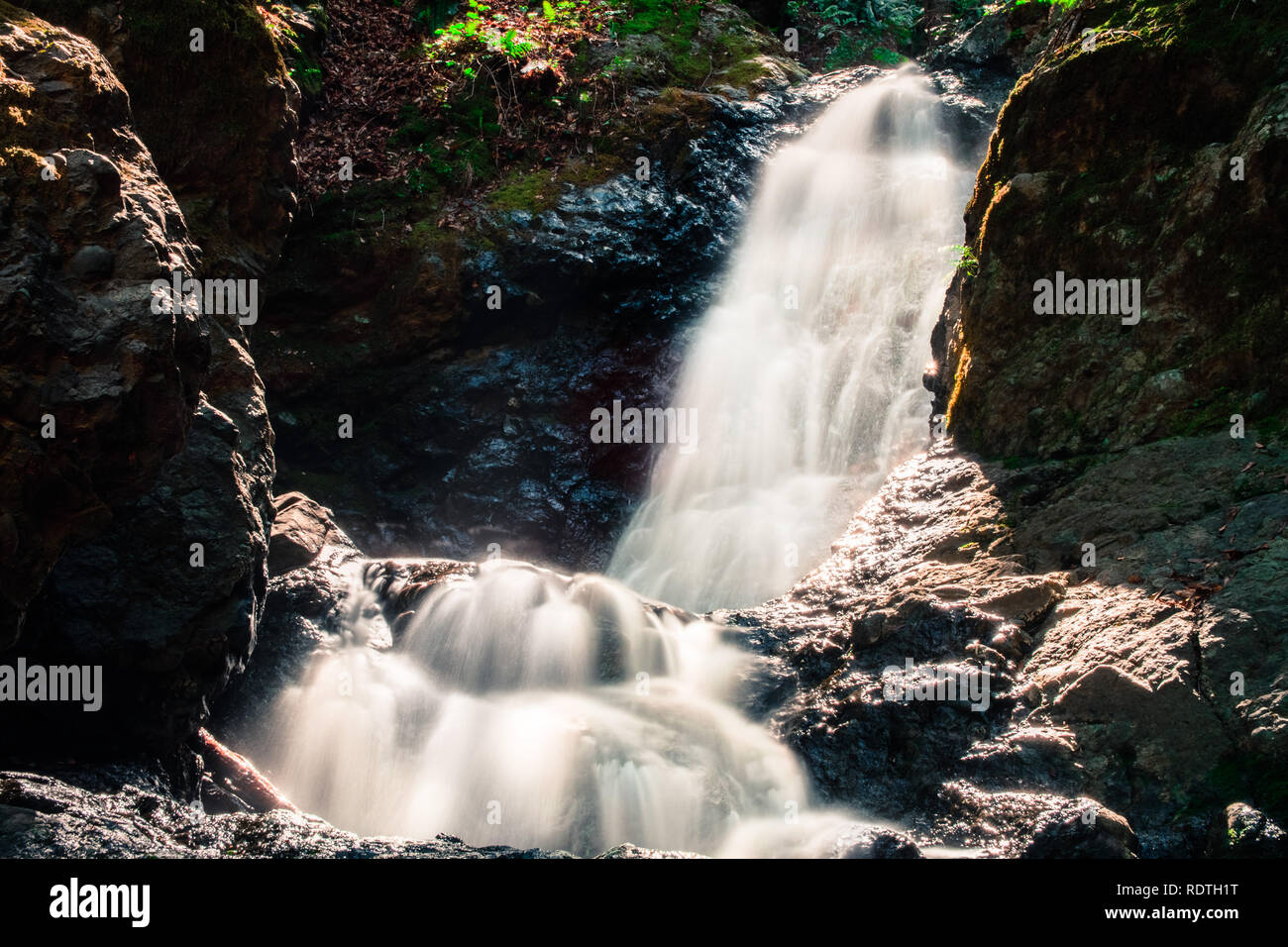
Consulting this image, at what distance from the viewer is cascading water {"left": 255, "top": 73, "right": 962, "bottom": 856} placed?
5.66 m

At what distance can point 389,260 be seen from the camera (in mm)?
11531

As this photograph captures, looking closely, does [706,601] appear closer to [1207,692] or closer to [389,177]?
[1207,692]

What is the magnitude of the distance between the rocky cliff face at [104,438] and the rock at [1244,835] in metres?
5.59

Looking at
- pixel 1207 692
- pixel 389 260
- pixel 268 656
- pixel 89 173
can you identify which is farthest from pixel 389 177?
pixel 1207 692

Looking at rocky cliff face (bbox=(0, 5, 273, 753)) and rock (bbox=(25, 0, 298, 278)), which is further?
rock (bbox=(25, 0, 298, 278))

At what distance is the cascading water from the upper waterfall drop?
0.03m

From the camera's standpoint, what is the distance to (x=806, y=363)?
11.8m

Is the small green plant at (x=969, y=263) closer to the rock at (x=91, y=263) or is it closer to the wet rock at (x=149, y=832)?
the wet rock at (x=149, y=832)

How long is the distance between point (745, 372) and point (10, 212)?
30.2ft

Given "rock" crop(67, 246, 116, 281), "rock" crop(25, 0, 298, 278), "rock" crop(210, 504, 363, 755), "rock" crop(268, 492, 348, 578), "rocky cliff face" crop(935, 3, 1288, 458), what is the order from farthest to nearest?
"rock" crop(268, 492, 348, 578), "rock" crop(25, 0, 298, 278), "rock" crop(210, 504, 363, 755), "rocky cliff face" crop(935, 3, 1288, 458), "rock" crop(67, 246, 116, 281)

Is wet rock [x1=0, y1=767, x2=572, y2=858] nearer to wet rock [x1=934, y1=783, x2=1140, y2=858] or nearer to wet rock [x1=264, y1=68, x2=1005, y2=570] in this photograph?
wet rock [x1=934, y1=783, x2=1140, y2=858]

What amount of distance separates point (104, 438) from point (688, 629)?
15.8 feet

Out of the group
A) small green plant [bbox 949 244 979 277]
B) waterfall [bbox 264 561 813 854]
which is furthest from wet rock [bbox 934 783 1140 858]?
small green plant [bbox 949 244 979 277]

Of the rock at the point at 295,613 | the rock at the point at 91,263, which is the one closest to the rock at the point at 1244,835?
the rock at the point at 91,263
